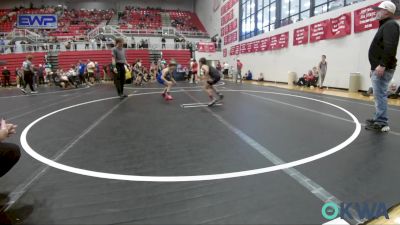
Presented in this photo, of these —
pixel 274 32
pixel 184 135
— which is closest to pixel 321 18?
pixel 274 32

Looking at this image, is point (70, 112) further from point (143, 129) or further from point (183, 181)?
point (183, 181)

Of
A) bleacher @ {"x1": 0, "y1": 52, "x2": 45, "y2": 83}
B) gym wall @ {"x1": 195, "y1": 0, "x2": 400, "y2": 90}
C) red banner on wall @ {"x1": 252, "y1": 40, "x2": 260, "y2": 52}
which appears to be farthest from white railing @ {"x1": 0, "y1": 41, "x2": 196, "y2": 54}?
gym wall @ {"x1": 195, "y1": 0, "x2": 400, "y2": 90}

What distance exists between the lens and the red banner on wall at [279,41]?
15.8 m

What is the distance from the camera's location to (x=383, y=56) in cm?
360

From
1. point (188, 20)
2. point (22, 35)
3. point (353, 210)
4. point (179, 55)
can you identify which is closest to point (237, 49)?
point (179, 55)

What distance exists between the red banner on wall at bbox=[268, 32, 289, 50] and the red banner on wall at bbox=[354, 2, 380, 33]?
542cm

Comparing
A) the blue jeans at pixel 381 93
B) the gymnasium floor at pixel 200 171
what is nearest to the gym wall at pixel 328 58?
the blue jeans at pixel 381 93

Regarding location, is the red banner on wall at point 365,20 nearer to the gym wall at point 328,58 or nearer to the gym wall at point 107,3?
the gym wall at point 328,58

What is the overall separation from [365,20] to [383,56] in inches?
301

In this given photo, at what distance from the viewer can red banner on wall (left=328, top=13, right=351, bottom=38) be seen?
35.7 feet

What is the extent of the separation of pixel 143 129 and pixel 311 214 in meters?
2.83

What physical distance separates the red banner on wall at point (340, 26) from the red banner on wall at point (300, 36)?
1961mm

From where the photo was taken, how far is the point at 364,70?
10.1 meters

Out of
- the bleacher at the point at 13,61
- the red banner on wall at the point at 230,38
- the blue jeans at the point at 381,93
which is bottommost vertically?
the blue jeans at the point at 381,93
